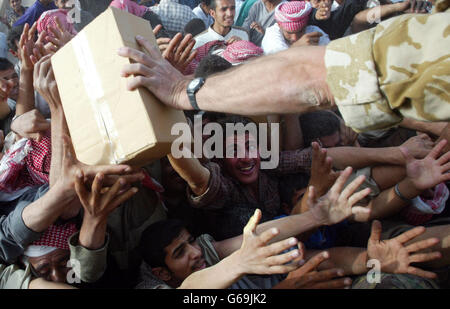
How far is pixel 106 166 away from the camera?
164 centimetres

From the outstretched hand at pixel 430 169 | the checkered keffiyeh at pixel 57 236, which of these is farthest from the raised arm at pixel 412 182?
the checkered keffiyeh at pixel 57 236

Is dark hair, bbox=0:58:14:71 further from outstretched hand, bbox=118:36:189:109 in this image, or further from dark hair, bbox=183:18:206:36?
dark hair, bbox=183:18:206:36

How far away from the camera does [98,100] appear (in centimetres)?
163

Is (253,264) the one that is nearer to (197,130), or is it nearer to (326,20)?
(197,130)

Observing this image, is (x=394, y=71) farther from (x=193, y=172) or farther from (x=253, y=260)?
(x=193, y=172)

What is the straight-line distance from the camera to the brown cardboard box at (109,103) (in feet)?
4.94

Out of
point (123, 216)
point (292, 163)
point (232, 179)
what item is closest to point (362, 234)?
point (292, 163)

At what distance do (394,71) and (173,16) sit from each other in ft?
14.5

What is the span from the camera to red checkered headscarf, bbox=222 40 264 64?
10.6ft

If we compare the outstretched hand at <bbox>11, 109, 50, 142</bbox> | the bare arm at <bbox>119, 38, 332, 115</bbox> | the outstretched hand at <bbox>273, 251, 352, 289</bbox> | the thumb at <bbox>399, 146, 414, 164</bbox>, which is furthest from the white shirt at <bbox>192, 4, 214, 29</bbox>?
the outstretched hand at <bbox>273, 251, 352, 289</bbox>

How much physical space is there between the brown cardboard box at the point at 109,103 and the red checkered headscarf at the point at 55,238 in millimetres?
505

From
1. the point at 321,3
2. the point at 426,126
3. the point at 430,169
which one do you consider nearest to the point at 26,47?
the point at 430,169

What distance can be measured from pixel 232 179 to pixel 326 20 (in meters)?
3.35
